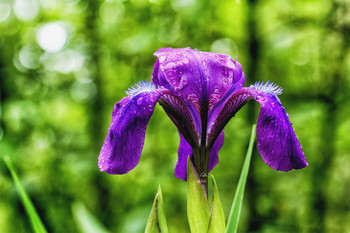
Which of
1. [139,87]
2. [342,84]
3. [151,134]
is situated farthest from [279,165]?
[151,134]

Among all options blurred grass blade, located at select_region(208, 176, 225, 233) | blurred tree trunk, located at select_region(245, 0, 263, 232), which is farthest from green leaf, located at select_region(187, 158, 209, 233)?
blurred tree trunk, located at select_region(245, 0, 263, 232)

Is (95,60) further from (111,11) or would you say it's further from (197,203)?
(197,203)

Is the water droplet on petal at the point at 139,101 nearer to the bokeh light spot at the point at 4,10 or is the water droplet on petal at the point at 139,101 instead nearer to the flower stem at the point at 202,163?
the flower stem at the point at 202,163

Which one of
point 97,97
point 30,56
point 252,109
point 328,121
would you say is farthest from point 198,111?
point 30,56

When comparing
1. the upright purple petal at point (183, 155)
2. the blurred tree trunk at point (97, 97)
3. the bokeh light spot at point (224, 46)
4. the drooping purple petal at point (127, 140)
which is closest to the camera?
the drooping purple petal at point (127, 140)

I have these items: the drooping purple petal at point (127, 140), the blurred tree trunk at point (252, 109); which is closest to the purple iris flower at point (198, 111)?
the drooping purple petal at point (127, 140)

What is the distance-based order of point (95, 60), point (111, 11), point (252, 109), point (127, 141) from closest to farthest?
point (127, 141)
point (252, 109)
point (95, 60)
point (111, 11)

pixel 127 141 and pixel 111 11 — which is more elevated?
pixel 111 11
